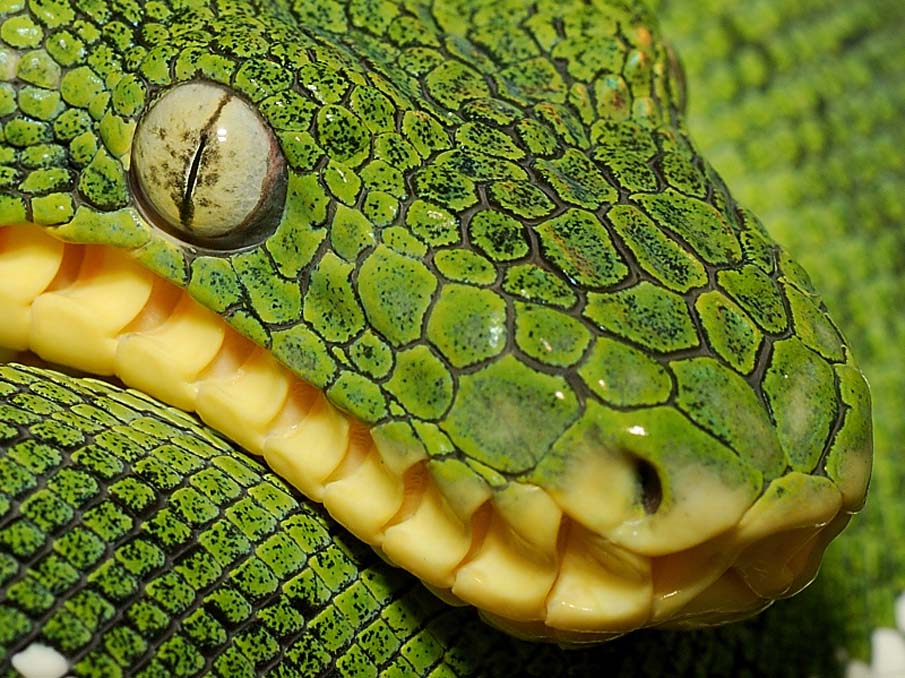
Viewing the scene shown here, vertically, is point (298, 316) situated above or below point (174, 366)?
above

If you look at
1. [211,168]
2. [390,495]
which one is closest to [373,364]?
[390,495]

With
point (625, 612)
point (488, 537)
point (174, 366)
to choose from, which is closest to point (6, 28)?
point (174, 366)

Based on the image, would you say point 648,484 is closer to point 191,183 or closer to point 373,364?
point 373,364

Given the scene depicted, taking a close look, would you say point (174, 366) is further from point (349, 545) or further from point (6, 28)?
point (6, 28)

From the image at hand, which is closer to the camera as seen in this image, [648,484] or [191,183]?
[648,484]

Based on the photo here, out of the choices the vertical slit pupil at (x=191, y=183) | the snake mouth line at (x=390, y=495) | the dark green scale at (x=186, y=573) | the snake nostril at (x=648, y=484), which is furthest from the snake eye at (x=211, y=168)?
the snake nostril at (x=648, y=484)

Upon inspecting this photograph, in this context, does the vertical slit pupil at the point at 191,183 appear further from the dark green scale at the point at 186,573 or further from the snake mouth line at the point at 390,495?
the dark green scale at the point at 186,573
